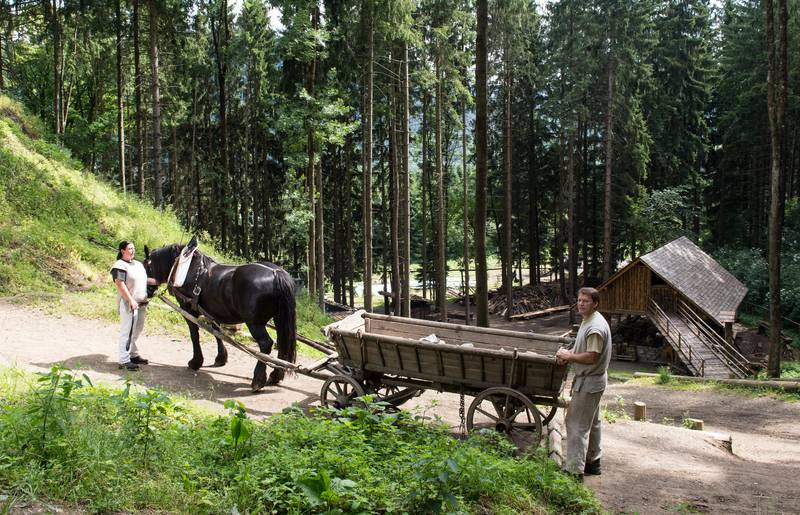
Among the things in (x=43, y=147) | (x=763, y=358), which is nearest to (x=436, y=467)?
(x=43, y=147)

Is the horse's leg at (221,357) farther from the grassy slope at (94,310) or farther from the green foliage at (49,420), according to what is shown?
the green foliage at (49,420)

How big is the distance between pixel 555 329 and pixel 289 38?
73.0 ft

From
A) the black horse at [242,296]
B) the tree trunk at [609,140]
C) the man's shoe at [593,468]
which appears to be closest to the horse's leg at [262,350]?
the black horse at [242,296]

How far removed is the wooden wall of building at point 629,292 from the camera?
2553cm

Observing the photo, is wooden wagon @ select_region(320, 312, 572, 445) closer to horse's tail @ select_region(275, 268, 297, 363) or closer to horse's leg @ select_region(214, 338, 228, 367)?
horse's tail @ select_region(275, 268, 297, 363)

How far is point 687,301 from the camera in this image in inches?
964

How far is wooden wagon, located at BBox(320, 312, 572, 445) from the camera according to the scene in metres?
6.87

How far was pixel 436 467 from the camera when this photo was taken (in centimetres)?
448

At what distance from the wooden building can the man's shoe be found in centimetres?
1471

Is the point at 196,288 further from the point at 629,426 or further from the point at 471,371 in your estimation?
the point at 629,426

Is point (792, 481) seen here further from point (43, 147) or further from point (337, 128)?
point (43, 147)

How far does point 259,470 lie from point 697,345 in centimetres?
2134

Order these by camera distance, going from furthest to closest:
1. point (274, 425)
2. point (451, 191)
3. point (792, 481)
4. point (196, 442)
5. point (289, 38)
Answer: point (451, 191)
point (289, 38)
point (792, 481)
point (274, 425)
point (196, 442)

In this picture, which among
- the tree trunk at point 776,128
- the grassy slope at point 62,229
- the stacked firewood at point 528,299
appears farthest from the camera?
the stacked firewood at point 528,299
